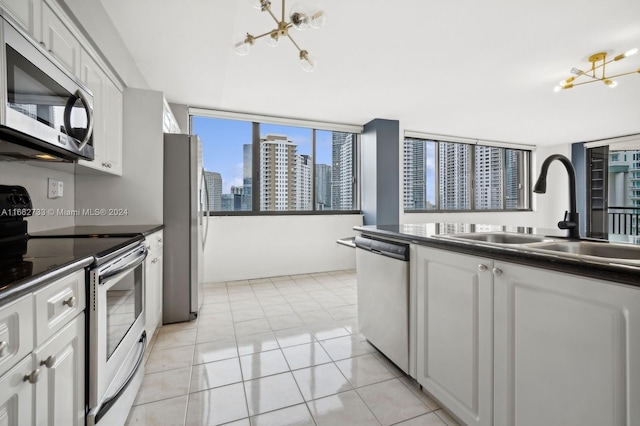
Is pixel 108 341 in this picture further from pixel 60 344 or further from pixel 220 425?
pixel 220 425

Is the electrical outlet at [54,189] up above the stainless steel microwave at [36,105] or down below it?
below

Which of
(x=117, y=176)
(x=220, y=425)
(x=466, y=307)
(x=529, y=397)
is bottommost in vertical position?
(x=220, y=425)

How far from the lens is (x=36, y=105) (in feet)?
3.90

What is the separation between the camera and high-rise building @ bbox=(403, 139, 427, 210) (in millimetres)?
5566

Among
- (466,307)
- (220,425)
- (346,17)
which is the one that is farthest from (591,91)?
(220,425)

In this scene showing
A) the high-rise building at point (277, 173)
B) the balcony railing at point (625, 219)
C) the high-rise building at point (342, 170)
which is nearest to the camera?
the high-rise building at point (277, 173)

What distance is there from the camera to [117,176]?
A: 250cm

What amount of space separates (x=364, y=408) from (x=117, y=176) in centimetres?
254

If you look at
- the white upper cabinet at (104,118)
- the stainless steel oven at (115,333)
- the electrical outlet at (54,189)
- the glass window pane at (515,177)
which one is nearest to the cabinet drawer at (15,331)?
the stainless steel oven at (115,333)

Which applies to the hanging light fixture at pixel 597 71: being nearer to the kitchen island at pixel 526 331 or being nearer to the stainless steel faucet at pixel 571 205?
the stainless steel faucet at pixel 571 205

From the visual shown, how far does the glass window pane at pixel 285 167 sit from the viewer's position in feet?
14.7

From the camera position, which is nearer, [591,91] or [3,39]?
[3,39]

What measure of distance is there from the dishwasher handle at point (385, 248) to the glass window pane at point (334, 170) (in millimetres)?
2737

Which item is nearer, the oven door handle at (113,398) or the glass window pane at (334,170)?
the oven door handle at (113,398)
